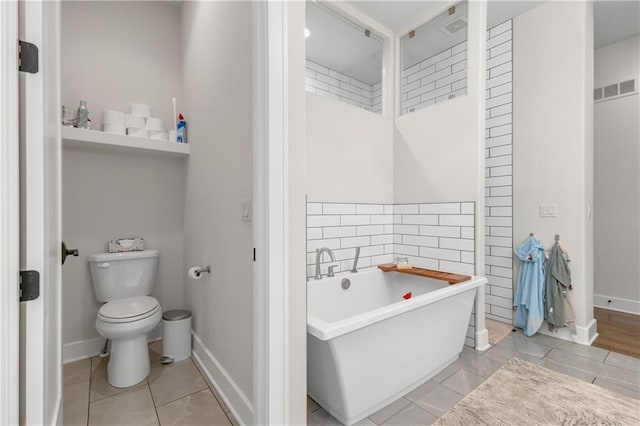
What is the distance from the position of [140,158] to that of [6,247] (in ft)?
6.82

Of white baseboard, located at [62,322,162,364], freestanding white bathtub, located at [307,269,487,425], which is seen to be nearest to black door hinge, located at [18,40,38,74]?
freestanding white bathtub, located at [307,269,487,425]

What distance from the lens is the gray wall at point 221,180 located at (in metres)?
1.54

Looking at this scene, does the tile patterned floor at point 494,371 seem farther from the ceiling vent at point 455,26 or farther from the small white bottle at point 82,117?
the ceiling vent at point 455,26

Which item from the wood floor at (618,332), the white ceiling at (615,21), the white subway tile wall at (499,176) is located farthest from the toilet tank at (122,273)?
the white ceiling at (615,21)

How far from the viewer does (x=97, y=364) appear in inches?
86.5

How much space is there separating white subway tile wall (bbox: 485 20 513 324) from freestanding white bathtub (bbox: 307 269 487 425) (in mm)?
949

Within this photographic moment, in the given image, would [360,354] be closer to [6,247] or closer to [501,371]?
[501,371]

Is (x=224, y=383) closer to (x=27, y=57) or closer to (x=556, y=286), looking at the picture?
(x=27, y=57)

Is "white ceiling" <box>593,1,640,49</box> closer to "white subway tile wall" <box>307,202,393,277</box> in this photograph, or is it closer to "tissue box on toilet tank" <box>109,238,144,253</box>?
"white subway tile wall" <box>307,202,393,277</box>

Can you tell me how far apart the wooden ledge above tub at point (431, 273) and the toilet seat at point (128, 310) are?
1.82 meters

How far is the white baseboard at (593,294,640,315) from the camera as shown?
316 cm

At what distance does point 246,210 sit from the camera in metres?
1.51

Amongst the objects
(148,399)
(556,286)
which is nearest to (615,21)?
(556,286)

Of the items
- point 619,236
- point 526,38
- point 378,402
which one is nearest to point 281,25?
point 378,402
